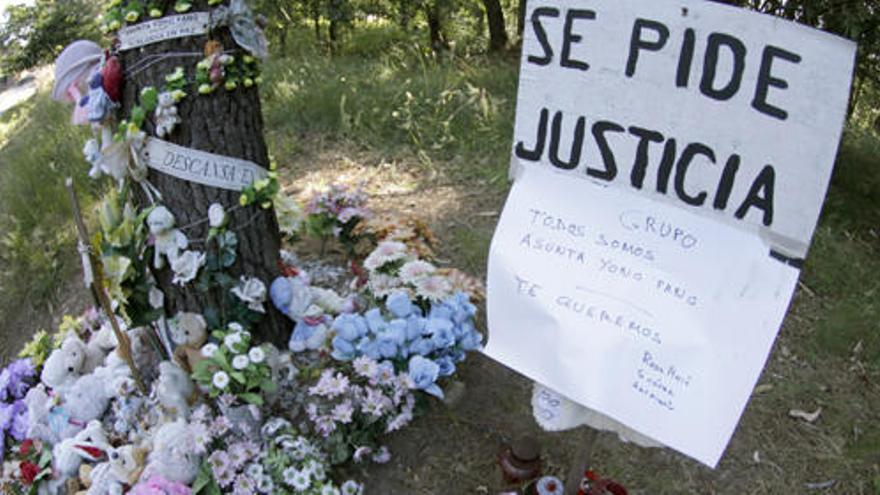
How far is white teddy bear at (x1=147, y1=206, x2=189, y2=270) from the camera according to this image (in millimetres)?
1979

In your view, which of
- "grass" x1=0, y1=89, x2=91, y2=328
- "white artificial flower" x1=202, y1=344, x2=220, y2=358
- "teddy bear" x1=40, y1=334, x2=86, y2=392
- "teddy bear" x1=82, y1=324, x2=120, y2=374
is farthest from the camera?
"grass" x1=0, y1=89, x2=91, y2=328

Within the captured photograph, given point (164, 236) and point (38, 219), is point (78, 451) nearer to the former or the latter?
point (164, 236)

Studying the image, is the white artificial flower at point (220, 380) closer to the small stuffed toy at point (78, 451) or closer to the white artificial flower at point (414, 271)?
the small stuffed toy at point (78, 451)

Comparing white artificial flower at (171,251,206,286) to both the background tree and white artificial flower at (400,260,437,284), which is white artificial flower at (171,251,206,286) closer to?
white artificial flower at (400,260,437,284)

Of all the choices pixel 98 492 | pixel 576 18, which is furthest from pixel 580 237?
pixel 98 492

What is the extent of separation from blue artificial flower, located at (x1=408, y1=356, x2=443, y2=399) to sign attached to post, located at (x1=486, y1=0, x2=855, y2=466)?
23.1 inches

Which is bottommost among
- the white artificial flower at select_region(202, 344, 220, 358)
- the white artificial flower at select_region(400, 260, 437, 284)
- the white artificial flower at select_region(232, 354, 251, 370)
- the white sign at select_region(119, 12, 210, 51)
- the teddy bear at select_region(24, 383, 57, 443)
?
the teddy bear at select_region(24, 383, 57, 443)

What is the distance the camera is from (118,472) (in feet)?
6.27

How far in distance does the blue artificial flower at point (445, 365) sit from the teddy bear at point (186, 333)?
76 cm

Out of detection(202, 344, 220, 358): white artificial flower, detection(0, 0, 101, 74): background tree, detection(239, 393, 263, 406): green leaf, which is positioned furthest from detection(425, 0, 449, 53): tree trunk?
detection(239, 393, 263, 406): green leaf

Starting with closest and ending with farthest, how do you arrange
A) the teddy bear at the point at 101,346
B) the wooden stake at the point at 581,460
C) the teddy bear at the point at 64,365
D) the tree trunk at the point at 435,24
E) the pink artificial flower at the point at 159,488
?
the wooden stake at the point at 581,460 < the pink artificial flower at the point at 159,488 < the teddy bear at the point at 64,365 < the teddy bear at the point at 101,346 < the tree trunk at the point at 435,24

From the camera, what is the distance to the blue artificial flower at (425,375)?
6.68 ft

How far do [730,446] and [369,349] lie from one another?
1248mm

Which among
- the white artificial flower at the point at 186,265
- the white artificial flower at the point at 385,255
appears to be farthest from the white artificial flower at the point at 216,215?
the white artificial flower at the point at 385,255
